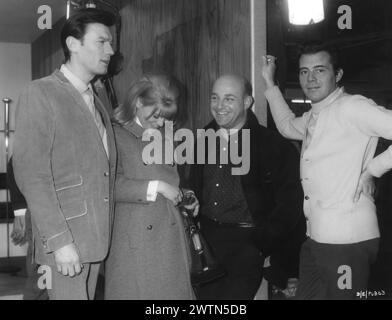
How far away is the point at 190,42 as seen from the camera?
2.80 meters

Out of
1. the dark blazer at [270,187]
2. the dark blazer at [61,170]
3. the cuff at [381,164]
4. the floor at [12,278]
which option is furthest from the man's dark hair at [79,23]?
the floor at [12,278]

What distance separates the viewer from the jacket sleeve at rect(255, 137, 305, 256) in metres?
1.98

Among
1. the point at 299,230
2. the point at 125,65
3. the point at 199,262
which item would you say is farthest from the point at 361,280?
the point at 125,65

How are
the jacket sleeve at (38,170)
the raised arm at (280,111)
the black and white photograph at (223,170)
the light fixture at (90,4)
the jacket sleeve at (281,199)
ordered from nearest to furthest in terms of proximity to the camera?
the jacket sleeve at (38,170)
the black and white photograph at (223,170)
the jacket sleeve at (281,199)
the raised arm at (280,111)
the light fixture at (90,4)

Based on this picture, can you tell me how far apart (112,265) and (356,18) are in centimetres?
155

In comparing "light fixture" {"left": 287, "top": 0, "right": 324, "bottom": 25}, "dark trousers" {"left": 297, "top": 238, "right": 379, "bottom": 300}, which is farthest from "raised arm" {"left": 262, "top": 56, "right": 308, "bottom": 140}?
"dark trousers" {"left": 297, "top": 238, "right": 379, "bottom": 300}

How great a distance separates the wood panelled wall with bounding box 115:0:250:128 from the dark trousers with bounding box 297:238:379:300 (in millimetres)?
926

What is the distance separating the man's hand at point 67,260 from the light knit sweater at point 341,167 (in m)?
0.91

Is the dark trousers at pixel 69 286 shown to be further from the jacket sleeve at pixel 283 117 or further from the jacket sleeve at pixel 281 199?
the jacket sleeve at pixel 283 117

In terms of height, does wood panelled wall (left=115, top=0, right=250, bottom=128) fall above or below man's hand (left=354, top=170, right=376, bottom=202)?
above

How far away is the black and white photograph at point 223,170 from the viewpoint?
1.53 meters

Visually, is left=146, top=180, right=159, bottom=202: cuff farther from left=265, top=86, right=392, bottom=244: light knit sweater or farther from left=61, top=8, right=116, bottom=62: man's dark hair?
left=265, top=86, right=392, bottom=244: light knit sweater

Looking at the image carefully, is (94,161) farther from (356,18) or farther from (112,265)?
(356,18)

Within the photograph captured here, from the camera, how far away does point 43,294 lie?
211 cm
